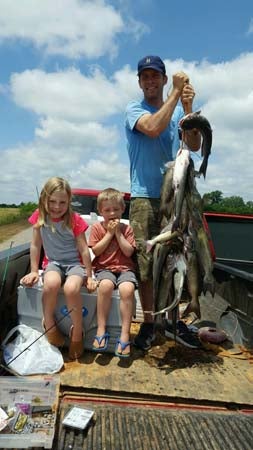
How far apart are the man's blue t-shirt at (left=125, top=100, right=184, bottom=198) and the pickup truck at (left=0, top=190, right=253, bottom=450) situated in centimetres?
127

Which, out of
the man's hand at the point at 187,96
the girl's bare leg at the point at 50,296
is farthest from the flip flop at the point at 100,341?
the man's hand at the point at 187,96

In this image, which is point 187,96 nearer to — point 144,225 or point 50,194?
point 144,225

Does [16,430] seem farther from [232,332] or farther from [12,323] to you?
[232,332]

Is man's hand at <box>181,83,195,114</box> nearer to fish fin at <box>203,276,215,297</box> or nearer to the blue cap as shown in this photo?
the blue cap

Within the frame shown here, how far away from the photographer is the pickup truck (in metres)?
2.57

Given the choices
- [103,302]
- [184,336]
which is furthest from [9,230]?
[103,302]

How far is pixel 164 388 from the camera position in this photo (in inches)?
126

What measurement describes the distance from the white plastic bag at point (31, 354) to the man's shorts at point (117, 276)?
716 mm

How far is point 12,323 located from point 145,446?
1968 mm

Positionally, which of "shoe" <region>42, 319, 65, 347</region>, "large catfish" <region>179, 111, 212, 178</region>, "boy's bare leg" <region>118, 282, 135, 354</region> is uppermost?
"large catfish" <region>179, 111, 212, 178</region>

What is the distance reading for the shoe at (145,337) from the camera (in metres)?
3.90

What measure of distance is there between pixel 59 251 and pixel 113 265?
1.68 feet

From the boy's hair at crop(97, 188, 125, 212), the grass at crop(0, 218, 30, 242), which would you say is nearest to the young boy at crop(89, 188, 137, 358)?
the boy's hair at crop(97, 188, 125, 212)

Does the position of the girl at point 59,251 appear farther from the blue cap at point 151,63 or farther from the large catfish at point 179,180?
the blue cap at point 151,63
